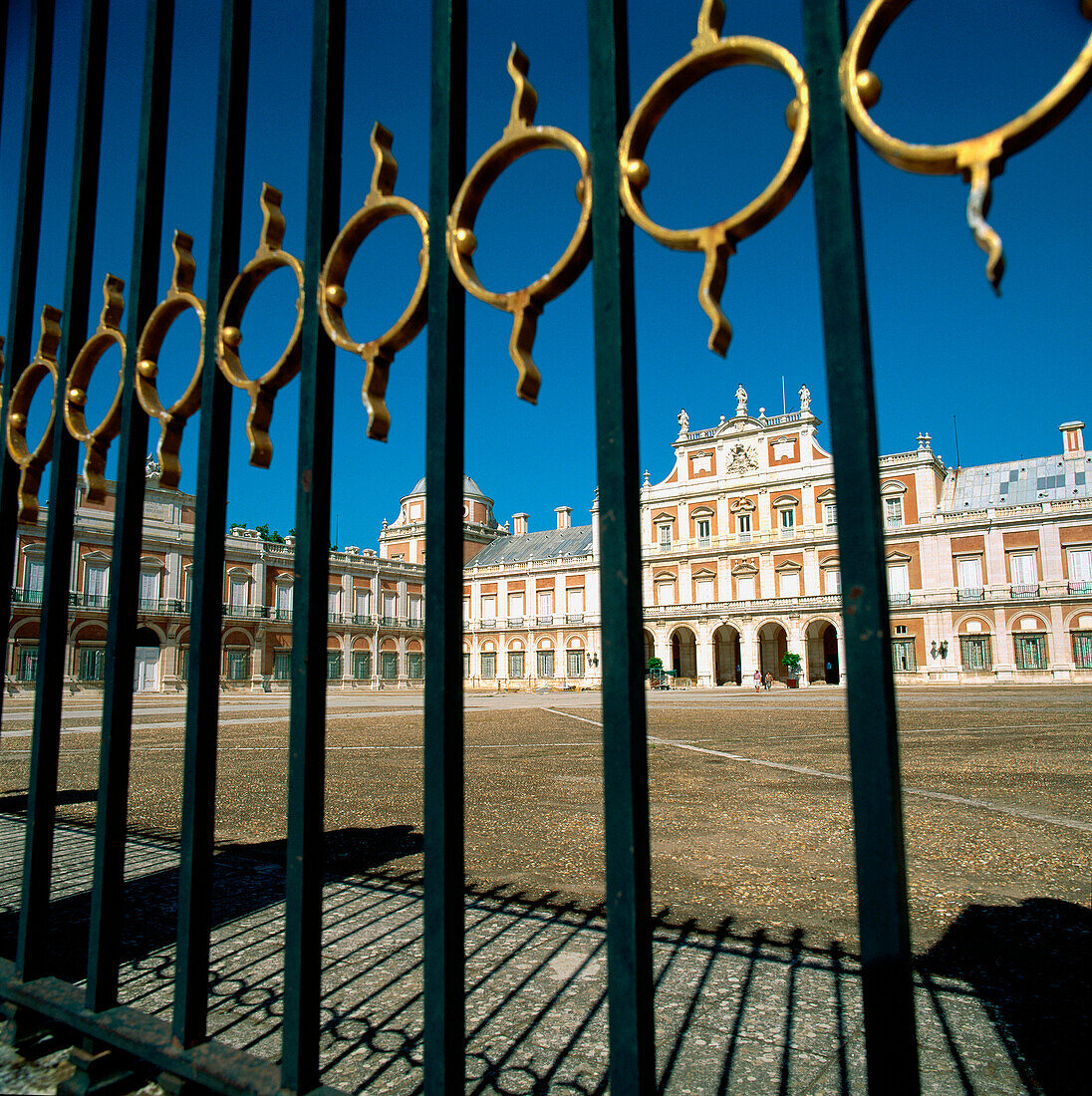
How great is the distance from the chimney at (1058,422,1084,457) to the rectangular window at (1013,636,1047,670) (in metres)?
8.07

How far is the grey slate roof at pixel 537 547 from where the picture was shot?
131ft

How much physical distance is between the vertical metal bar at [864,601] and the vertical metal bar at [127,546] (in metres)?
1.06

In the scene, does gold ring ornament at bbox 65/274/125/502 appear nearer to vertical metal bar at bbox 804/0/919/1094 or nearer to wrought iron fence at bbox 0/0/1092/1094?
wrought iron fence at bbox 0/0/1092/1094

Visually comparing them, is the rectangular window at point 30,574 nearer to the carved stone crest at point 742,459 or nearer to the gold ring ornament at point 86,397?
the carved stone crest at point 742,459

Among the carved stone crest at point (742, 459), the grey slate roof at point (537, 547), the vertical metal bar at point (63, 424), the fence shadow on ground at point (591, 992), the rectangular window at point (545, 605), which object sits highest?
the carved stone crest at point (742, 459)

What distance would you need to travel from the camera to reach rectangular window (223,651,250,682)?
101 feet

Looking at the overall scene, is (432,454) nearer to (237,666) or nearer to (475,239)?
(475,239)

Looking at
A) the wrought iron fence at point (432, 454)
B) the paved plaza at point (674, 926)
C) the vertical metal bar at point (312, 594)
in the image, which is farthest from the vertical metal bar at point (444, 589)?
the paved plaza at point (674, 926)

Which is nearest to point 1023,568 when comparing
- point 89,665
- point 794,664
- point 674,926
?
point 794,664

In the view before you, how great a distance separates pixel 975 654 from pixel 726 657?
10.5m

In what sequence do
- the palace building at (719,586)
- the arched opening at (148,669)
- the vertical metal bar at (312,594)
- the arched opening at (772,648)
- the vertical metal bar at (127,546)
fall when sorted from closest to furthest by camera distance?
the vertical metal bar at (312,594) → the vertical metal bar at (127,546) → the palace building at (719,586) → the arched opening at (148,669) → the arched opening at (772,648)

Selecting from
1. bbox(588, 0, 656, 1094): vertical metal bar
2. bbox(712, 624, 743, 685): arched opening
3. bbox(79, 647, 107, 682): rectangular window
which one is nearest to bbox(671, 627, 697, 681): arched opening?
bbox(712, 624, 743, 685): arched opening

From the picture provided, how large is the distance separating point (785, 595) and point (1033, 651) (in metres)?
9.21

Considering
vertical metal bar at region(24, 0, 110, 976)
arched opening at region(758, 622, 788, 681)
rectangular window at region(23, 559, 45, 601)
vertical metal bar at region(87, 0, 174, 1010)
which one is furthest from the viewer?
arched opening at region(758, 622, 788, 681)
